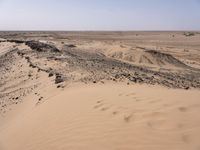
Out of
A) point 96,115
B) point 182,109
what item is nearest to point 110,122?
point 96,115

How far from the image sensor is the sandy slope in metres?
4.01

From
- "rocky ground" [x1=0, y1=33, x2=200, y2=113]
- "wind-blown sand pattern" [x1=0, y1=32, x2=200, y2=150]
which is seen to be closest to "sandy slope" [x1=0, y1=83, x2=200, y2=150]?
"wind-blown sand pattern" [x1=0, y1=32, x2=200, y2=150]

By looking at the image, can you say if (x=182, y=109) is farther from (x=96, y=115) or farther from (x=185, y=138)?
(x=96, y=115)

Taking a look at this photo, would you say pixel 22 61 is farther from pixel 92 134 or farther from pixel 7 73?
pixel 92 134

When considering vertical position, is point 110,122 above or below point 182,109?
below

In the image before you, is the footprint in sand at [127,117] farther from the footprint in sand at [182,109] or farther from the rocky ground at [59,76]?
the rocky ground at [59,76]

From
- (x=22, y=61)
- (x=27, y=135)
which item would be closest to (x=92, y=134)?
(x=27, y=135)

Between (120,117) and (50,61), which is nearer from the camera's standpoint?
(120,117)

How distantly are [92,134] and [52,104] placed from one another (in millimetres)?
2397

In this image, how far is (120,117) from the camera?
485cm

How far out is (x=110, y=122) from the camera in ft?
15.5

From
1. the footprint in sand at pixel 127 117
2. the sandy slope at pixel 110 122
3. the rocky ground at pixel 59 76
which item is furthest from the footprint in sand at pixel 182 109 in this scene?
the rocky ground at pixel 59 76

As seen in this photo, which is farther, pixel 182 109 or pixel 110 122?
pixel 182 109

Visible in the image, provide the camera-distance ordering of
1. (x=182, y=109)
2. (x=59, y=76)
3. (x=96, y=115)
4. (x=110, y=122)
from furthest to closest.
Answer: (x=59, y=76) → (x=96, y=115) → (x=182, y=109) → (x=110, y=122)
